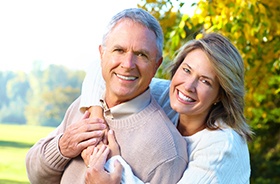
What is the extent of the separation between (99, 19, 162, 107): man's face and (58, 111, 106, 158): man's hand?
0.15m

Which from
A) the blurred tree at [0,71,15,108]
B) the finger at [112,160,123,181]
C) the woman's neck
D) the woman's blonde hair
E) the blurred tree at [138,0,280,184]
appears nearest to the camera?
the finger at [112,160,123,181]

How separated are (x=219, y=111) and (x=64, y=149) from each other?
662 millimetres

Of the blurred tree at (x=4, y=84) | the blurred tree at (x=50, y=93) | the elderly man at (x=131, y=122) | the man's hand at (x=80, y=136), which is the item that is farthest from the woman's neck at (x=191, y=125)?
the blurred tree at (x=4, y=84)

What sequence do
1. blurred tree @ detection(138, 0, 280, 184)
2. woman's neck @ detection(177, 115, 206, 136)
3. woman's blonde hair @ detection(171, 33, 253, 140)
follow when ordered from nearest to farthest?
1. woman's blonde hair @ detection(171, 33, 253, 140)
2. woman's neck @ detection(177, 115, 206, 136)
3. blurred tree @ detection(138, 0, 280, 184)

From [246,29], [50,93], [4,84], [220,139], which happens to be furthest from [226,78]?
[4,84]

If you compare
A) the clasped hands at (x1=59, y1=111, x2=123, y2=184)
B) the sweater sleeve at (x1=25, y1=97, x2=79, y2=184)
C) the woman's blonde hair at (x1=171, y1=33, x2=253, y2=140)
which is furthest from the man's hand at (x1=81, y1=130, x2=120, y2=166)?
the woman's blonde hair at (x1=171, y1=33, x2=253, y2=140)

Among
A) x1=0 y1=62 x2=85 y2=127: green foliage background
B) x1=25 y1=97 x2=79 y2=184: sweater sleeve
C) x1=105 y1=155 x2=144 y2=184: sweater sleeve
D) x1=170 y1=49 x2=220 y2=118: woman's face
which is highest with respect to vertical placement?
x1=170 y1=49 x2=220 y2=118: woman's face

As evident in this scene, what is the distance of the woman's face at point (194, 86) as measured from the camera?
2734mm

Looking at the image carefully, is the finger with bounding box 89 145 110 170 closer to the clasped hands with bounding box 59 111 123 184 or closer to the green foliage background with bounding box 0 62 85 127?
the clasped hands with bounding box 59 111 123 184

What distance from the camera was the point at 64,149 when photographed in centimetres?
273

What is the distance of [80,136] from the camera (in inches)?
106

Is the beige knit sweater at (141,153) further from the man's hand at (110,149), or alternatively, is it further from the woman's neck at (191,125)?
the woman's neck at (191,125)

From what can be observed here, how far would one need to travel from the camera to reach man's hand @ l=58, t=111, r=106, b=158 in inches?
105

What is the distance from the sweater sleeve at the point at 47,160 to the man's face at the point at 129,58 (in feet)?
1.10
